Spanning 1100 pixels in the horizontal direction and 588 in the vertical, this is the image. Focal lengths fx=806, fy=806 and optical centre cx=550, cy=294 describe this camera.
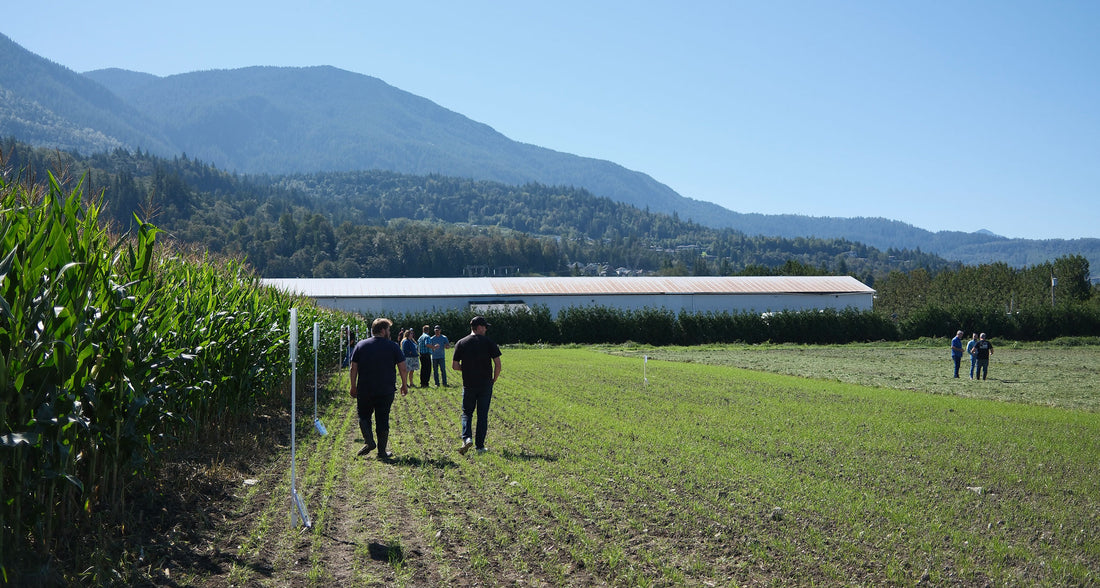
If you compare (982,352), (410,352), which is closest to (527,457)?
(410,352)

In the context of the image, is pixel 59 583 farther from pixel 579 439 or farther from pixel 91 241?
pixel 579 439

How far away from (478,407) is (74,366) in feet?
21.4

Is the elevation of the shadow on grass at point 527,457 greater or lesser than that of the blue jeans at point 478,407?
lesser

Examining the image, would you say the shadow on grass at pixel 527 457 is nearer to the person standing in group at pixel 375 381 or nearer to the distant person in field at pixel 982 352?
the person standing in group at pixel 375 381

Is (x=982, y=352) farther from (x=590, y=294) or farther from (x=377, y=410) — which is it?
(x=590, y=294)

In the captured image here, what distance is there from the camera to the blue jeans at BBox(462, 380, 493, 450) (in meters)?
11.9

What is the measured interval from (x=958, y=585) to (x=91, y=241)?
7.73 meters

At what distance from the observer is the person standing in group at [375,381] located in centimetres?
1141

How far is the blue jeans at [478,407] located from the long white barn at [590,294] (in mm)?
52447

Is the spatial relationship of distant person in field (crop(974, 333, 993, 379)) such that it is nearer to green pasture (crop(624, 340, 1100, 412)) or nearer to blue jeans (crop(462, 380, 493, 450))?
green pasture (crop(624, 340, 1100, 412))

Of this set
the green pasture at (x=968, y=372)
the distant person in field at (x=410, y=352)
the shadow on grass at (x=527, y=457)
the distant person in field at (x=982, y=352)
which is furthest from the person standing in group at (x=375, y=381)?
the distant person in field at (x=982, y=352)

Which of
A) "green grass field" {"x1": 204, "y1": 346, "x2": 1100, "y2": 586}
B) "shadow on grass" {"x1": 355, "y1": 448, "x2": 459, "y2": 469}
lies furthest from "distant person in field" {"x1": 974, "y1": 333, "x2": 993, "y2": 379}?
"shadow on grass" {"x1": 355, "y1": 448, "x2": 459, "y2": 469}

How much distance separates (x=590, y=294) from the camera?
70438 mm

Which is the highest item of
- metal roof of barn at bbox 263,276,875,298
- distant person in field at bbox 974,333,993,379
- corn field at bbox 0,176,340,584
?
metal roof of barn at bbox 263,276,875,298
